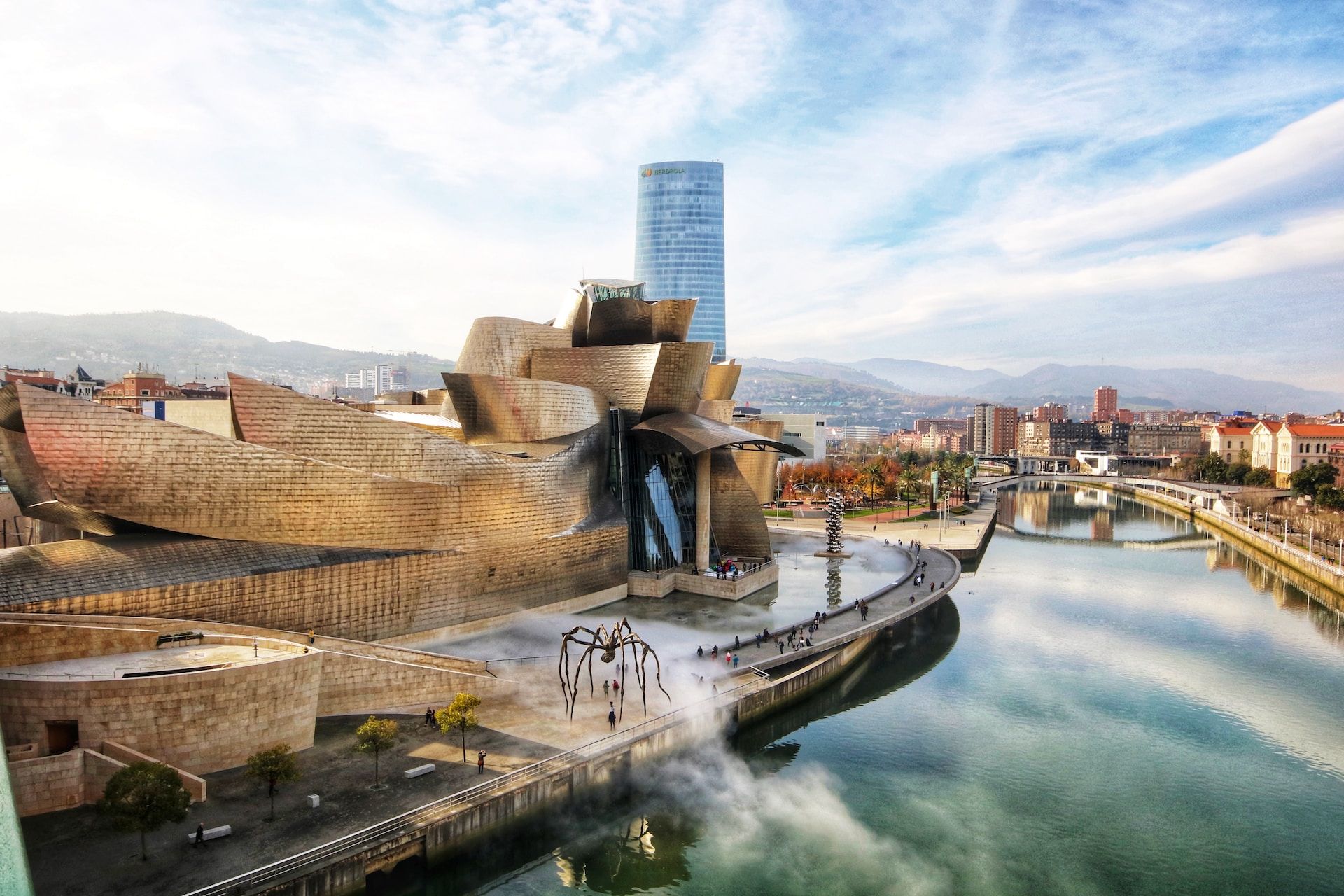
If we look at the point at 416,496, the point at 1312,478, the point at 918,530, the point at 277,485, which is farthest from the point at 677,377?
the point at 1312,478

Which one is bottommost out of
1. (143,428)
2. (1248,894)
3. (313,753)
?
(1248,894)

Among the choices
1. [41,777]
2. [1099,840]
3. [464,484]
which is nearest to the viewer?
[41,777]

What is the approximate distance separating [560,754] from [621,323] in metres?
25.7

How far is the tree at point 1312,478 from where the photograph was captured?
7494 cm

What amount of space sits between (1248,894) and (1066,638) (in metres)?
19.7

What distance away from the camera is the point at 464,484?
28109 millimetres

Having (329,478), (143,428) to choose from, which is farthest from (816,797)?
(143,428)

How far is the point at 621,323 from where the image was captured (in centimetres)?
4112

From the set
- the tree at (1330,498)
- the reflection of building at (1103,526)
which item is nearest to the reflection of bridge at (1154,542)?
the reflection of building at (1103,526)

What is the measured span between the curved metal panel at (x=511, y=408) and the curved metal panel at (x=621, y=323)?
22.4ft

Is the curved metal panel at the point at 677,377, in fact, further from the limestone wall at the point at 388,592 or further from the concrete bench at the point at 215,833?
the concrete bench at the point at 215,833

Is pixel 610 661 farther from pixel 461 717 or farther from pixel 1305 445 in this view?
pixel 1305 445

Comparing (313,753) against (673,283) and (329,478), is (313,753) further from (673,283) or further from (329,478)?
(673,283)

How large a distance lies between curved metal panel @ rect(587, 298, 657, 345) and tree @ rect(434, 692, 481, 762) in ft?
80.5
